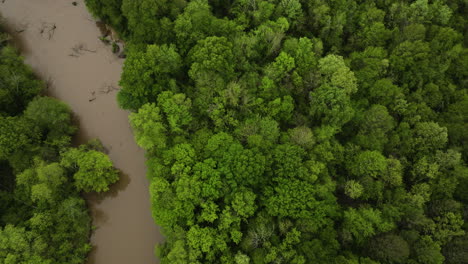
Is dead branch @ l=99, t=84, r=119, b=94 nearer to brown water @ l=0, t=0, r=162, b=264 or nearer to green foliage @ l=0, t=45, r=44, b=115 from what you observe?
brown water @ l=0, t=0, r=162, b=264

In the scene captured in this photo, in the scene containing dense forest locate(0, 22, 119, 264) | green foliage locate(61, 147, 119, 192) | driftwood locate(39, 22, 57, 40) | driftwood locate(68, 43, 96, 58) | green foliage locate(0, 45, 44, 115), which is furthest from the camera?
driftwood locate(39, 22, 57, 40)

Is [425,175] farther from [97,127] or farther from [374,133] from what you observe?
[97,127]

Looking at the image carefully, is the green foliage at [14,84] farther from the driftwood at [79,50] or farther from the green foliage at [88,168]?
the green foliage at [88,168]

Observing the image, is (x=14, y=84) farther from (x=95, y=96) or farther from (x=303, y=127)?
(x=303, y=127)

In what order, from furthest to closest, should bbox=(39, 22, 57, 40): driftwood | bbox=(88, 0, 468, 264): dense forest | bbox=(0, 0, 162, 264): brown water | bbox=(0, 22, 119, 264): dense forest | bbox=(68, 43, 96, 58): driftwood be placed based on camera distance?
bbox=(39, 22, 57, 40): driftwood < bbox=(68, 43, 96, 58): driftwood < bbox=(0, 0, 162, 264): brown water < bbox=(0, 22, 119, 264): dense forest < bbox=(88, 0, 468, 264): dense forest

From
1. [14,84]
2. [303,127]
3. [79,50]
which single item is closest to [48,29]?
[79,50]

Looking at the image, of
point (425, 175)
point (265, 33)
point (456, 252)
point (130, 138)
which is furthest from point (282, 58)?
point (456, 252)

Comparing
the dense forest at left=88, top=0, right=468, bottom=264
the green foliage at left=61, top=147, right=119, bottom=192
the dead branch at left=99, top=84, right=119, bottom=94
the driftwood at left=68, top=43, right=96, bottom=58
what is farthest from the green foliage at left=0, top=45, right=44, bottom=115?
the dense forest at left=88, top=0, right=468, bottom=264
